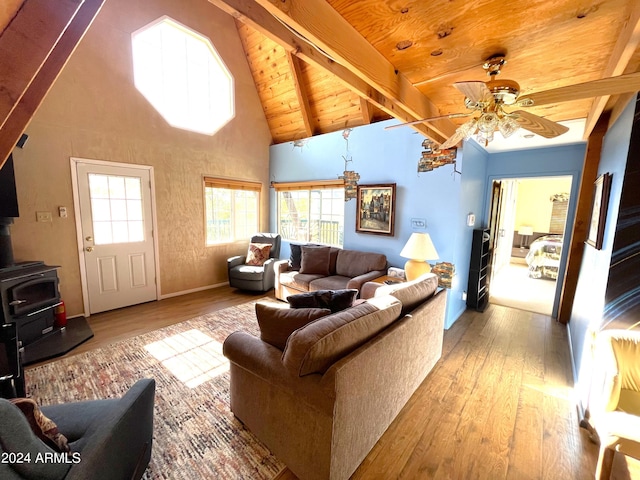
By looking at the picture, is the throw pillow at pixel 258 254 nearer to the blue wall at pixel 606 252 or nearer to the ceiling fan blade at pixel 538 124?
the ceiling fan blade at pixel 538 124

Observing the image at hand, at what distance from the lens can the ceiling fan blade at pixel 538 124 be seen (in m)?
1.69

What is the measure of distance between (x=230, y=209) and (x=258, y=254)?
3.56 ft

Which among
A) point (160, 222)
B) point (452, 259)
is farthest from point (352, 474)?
point (160, 222)

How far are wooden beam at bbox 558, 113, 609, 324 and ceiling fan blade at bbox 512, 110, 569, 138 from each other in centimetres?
204

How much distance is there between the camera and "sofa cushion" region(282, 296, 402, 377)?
4.28 feet

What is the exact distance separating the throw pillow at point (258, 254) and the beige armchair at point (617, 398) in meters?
4.16

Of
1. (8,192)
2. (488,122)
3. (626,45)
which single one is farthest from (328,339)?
(8,192)

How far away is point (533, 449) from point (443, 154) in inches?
112

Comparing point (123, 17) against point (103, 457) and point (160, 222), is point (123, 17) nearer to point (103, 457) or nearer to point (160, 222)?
point (160, 222)

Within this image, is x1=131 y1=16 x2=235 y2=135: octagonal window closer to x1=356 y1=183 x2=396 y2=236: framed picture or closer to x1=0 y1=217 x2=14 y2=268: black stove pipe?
x1=0 y1=217 x2=14 y2=268: black stove pipe

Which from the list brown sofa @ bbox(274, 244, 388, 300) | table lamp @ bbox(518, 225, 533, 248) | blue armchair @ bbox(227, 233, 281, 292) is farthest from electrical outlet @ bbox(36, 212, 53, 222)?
table lamp @ bbox(518, 225, 533, 248)

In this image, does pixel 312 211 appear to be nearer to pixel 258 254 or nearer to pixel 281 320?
pixel 258 254

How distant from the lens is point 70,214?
3342 millimetres

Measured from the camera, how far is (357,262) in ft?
12.9
